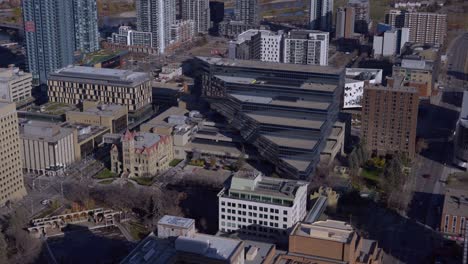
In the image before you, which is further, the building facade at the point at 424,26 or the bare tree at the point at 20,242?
the building facade at the point at 424,26

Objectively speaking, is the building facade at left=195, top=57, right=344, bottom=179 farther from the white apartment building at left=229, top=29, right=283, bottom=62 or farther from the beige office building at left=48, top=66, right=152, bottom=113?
the white apartment building at left=229, top=29, right=283, bottom=62

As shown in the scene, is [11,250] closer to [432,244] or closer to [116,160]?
[116,160]

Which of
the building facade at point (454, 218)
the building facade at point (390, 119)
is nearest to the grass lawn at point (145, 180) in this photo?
the building facade at point (390, 119)

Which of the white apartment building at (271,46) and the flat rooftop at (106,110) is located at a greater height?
the white apartment building at (271,46)

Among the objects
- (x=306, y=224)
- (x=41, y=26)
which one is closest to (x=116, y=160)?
(x=306, y=224)

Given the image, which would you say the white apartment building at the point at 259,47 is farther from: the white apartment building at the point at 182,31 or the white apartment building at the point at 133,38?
the white apartment building at the point at 182,31

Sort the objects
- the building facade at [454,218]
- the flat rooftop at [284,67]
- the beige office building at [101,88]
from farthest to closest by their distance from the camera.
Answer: the beige office building at [101,88] → the flat rooftop at [284,67] → the building facade at [454,218]

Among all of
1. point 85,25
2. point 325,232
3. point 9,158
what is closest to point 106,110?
point 9,158
